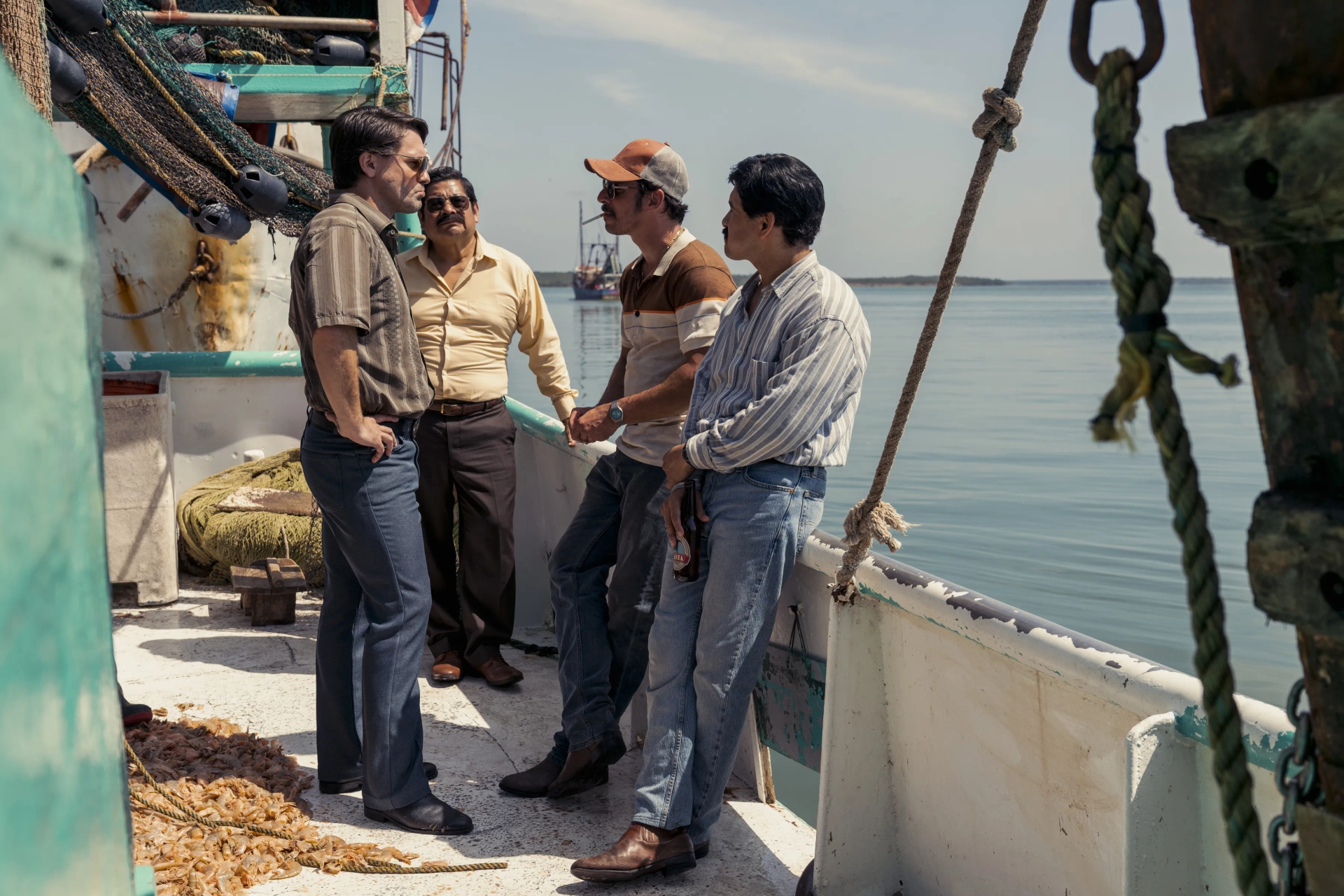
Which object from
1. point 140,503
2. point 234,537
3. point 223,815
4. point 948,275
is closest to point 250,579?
point 234,537

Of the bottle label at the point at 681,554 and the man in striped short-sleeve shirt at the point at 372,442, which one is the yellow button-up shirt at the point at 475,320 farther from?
the bottle label at the point at 681,554

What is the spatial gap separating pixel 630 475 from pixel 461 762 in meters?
1.09

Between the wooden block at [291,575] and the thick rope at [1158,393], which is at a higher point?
the thick rope at [1158,393]

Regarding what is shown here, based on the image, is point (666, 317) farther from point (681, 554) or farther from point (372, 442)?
point (372, 442)

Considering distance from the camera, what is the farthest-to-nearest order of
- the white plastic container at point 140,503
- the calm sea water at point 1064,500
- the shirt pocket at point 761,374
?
1. the calm sea water at point 1064,500
2. the white plastic container at point 140,503
3. the shirt pocket at point 761,374

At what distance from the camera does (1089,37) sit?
1080 millimetres

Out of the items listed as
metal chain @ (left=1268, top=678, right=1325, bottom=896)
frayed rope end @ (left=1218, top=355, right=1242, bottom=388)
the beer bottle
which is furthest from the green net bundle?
metal chain @ (left=1268, top=678, right=1325, bottom=896)

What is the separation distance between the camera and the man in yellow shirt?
444 centimetres

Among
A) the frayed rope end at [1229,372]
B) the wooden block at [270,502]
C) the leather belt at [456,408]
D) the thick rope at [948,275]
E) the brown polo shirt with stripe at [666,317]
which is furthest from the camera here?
the wooden block at [270,502]

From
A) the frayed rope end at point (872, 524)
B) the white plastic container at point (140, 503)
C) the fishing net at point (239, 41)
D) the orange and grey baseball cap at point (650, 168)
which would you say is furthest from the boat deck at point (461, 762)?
the fishing net at point (239, 41)

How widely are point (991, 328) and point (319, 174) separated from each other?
65183 millimetres

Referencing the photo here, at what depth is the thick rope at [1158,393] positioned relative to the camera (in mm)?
1022

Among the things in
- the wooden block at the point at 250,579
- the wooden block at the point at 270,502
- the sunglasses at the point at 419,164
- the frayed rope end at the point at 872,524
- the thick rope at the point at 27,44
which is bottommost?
the wooden block at the point at 250,579

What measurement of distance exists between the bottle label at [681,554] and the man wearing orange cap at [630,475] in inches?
16.7
